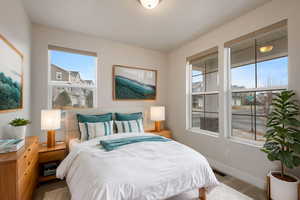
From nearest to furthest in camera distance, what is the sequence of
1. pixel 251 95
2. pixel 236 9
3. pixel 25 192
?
pixel 25 192 → pixel 236 9 → pixel 251 95

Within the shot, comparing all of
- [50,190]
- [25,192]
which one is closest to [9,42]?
[25,192]

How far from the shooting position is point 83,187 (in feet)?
4.17

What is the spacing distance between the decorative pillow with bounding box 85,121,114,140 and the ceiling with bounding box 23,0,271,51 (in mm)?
1791

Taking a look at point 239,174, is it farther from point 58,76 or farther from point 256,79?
point 58,76

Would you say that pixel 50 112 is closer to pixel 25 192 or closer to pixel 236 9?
pixel 25 192

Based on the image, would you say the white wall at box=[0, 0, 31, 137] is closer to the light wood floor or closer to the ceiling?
the ceiling

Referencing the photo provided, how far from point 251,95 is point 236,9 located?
1345 mm

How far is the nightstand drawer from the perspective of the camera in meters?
2.10

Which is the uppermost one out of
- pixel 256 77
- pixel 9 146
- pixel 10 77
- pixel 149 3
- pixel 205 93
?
pixel 149 3

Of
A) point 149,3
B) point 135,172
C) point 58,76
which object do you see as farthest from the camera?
point 58,76

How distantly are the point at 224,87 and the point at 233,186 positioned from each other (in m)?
1.58

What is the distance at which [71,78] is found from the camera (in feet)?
9.20

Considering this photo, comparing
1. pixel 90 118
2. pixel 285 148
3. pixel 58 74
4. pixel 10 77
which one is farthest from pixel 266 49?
pixel 58 74

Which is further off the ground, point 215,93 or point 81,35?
point 81,35
